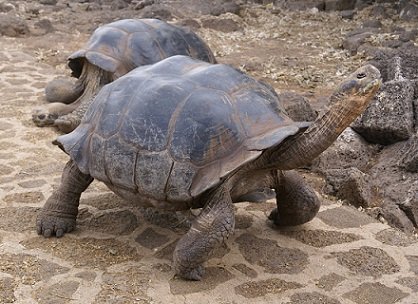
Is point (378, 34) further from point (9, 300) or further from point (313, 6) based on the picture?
point (9, 300)

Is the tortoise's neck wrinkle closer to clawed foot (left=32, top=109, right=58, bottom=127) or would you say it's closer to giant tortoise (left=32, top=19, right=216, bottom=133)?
giant tortoise (left=32, top=19, right=216, bottom=133)

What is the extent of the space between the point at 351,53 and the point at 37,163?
18.5 feet

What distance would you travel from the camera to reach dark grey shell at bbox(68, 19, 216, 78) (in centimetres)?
595

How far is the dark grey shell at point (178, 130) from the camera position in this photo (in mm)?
3254

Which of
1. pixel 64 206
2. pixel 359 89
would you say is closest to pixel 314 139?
pixel 359 89

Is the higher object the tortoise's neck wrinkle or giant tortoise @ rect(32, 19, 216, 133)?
the tortoise's neck wrinkle

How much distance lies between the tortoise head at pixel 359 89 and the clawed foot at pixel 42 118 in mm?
3599

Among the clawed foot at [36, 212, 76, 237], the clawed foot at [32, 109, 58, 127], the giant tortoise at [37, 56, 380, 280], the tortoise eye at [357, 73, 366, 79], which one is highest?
the tortoise eye at [357, 73, 366, 79]

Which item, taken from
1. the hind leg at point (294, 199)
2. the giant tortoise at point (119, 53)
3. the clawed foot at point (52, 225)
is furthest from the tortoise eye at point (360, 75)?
the giant tortoise at point (119, 53)

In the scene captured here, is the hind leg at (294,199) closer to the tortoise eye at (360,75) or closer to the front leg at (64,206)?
the tortoise eye at (360,75)

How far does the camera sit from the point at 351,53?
923 cm

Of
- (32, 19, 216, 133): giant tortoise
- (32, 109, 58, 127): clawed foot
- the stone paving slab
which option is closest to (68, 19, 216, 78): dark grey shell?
(32, 19, 216, 133): giant tortoise

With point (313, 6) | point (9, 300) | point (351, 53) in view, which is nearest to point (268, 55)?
point (351, 53)

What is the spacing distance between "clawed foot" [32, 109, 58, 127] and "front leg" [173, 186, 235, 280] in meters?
3.12
